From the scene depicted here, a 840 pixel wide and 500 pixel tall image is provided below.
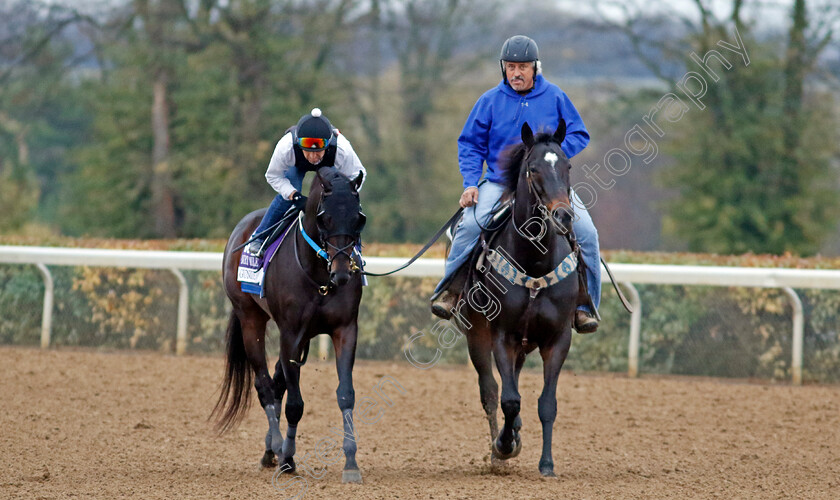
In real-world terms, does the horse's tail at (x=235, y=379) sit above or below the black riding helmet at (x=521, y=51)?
below

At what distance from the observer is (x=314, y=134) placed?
5.46 meters

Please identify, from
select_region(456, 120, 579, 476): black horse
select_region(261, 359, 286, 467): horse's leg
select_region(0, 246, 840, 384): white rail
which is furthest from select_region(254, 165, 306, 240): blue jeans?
select_region(0, 246, 840, 384): white rail

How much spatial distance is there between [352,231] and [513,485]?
153cm

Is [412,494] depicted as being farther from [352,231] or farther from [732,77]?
[732,77]

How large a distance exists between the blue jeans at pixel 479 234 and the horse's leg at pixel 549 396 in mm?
379

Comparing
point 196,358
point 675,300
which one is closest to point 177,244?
point 196,358

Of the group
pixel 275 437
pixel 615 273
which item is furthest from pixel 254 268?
pixel 615 273

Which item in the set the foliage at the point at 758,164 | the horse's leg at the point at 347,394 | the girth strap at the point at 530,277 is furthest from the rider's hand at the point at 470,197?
the foliage at the point at 758,164

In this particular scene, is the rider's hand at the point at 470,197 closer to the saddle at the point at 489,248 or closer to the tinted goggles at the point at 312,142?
the saddle at the point at 489,248

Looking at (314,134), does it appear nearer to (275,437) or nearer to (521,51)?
(521,51)

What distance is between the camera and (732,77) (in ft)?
67.5

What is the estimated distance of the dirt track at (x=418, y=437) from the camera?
16.8ft

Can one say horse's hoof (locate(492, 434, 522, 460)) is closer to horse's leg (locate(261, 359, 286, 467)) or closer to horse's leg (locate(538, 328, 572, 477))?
horse's leg (locate(538, 328, 572, 477))

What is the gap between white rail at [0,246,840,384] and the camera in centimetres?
893
